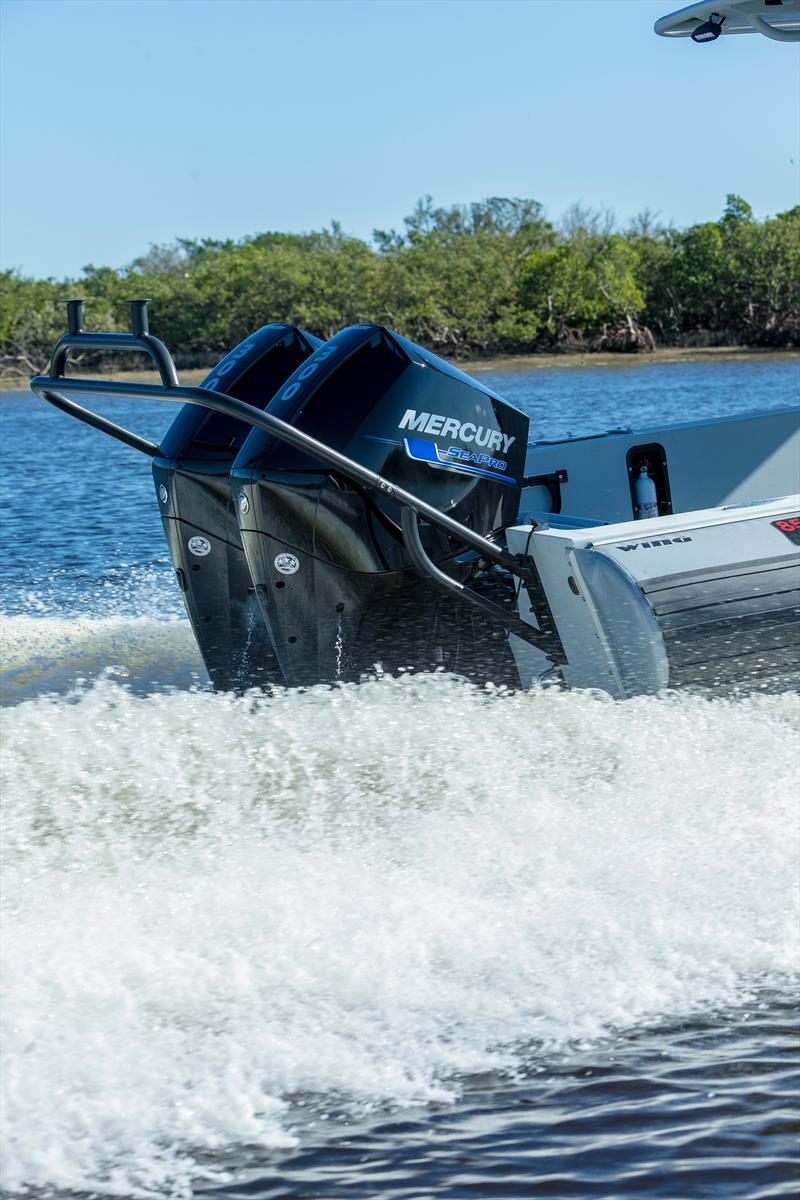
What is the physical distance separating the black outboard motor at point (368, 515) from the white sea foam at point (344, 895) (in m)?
0.16

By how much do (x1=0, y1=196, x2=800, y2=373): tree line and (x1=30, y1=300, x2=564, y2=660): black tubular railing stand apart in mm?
55084

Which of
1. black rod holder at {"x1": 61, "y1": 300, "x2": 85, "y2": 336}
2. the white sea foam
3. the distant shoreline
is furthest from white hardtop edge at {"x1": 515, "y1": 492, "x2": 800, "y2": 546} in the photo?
the distant shoreline

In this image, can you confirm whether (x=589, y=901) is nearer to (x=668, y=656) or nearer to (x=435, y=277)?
(x=668, y=656)

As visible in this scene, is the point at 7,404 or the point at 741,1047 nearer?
the point at 741,1047

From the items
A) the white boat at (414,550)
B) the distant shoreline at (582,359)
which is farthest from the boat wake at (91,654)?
the distant shoreline at (582,359)

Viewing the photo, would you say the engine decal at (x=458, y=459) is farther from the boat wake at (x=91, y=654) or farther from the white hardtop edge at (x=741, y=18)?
the white hardtop edge at (x=741, y=18)

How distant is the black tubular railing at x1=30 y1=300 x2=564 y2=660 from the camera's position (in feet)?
12.2

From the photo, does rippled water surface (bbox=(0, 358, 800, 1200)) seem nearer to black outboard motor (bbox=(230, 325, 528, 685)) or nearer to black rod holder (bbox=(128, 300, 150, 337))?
black outboard motor (bbox=(230, 325, 528, 685))

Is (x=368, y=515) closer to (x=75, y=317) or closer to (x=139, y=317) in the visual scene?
(x=139, y=317)

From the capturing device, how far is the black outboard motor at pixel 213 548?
462 centimetres

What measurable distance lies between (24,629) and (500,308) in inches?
2233

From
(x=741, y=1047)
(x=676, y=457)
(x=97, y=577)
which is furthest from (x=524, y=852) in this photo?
(x=97, y=577)

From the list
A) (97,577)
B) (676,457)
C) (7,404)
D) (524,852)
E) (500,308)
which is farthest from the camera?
(500,308)

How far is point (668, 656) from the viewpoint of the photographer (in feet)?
13.6
